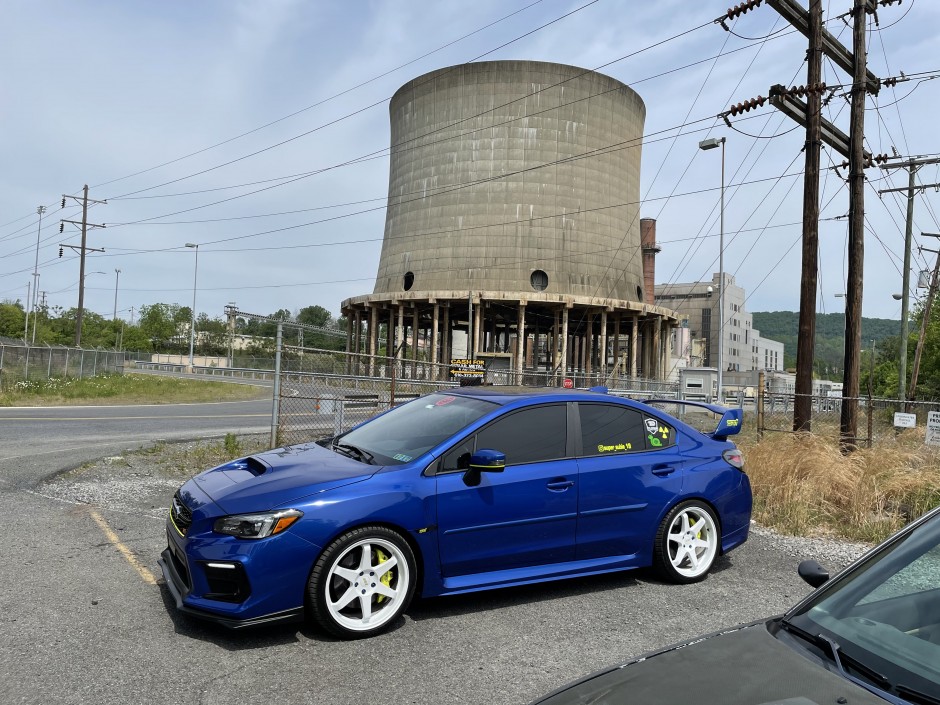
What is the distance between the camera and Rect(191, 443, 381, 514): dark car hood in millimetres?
4199

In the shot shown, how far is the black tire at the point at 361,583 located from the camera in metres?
4.17

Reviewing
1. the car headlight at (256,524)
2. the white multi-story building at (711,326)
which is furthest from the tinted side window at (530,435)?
the white multi-story building at (711,326)

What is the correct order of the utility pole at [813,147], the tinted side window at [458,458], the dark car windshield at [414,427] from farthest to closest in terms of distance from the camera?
the utility pole at [813,147], the dark car windshield at [414,427], the tinted side window at [458,458]

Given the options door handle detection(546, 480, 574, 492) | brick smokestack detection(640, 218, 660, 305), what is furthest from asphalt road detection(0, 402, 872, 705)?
brick smokestack detection(640, 218, 660, 305)

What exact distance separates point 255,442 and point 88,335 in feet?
344

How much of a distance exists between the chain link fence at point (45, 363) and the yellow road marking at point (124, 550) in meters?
23.3

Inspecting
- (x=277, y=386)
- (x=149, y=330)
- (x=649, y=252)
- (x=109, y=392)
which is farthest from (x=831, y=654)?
(x=149, y=330)

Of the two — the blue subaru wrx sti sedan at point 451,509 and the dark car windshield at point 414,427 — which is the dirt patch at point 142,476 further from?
the blue subaru wrx sti sedan at point 451,509

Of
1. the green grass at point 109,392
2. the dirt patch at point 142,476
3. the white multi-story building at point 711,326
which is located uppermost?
the white multi-story building at point 711,326

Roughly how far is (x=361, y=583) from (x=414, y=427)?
55.8 inches

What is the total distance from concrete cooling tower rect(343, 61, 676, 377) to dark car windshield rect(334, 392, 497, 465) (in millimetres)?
30677

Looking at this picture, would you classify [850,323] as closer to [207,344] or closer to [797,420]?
[797,420]

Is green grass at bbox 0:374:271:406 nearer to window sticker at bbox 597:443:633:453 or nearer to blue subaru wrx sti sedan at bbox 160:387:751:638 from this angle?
blue subaru wrx sti sedan at bbox 160:387:751:638

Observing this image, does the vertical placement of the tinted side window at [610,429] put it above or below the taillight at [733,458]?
above
